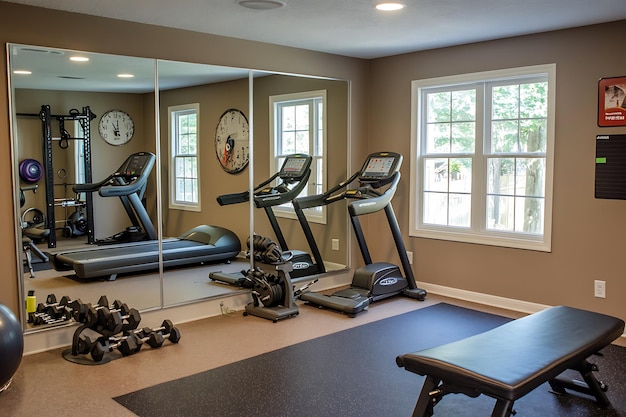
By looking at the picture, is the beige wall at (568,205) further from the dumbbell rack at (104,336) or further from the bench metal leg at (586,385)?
the dumbbell rack at (104,336)

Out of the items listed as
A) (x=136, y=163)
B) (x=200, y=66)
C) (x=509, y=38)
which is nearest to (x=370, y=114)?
(x=509, y=38)

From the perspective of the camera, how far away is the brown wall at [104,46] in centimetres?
377

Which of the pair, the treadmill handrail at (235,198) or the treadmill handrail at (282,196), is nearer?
the treadmill handrail at (235,198)

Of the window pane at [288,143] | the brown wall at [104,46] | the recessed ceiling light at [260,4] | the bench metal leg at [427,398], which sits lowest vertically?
the bench metal leg at [427,398]

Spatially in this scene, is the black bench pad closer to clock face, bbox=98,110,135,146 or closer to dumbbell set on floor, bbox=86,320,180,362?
dumbbell set on floor, bbox=86,320,180,362

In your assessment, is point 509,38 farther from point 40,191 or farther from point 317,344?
point 40,191

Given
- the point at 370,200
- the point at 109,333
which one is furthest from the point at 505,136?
the point at 109,333

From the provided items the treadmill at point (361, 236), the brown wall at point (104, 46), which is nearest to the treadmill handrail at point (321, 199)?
the treadmill at point (361, 236)

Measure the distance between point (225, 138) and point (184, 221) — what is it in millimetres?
775

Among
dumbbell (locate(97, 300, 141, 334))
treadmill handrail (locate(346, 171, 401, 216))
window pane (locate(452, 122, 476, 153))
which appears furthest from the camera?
window pane (locate(452, 122, 476, 153))

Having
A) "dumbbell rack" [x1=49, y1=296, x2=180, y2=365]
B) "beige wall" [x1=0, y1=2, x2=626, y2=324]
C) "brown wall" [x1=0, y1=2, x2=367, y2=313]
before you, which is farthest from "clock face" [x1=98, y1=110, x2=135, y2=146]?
"dumbbell rack" [x1=49, y1=296, x2=180, y2=365]

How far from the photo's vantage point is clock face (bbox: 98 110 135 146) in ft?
14.2

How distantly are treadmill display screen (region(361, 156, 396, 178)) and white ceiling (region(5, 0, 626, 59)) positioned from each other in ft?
3.45

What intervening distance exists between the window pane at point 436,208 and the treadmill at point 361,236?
0.34 m
